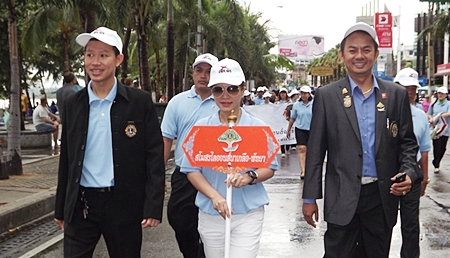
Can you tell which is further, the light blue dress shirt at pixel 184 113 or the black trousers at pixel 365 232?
the light blue dress shirt at pixel 184 113

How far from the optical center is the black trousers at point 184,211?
4.77 meters

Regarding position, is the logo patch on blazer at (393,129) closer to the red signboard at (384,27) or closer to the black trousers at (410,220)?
the black trousers at (410,220)

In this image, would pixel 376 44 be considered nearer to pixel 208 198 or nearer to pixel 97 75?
pixel 208 198

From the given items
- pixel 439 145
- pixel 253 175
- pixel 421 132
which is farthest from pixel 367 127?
pixel 439 145

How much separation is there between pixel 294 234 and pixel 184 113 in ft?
9.56

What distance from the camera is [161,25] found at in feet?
131

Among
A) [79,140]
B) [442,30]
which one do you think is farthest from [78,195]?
[442,30]

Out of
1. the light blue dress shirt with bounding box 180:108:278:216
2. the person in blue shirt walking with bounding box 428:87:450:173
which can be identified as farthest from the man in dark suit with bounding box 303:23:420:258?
the person in blue shirt walking with bounding box 428:87:450:173

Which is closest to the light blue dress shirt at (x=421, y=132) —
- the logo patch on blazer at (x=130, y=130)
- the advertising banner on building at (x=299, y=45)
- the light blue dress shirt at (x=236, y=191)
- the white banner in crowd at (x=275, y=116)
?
the light blue dress shirt at (x=236, y=191)

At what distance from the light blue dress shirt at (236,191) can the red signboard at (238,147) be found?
142mm

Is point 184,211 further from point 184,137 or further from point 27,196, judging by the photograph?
point 27,196

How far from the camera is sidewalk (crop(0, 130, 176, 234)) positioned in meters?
7.68

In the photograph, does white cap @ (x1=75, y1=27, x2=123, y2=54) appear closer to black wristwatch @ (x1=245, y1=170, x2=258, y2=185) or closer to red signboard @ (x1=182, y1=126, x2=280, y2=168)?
red signboard @ (x1=182, y1=126, x2=280, y2=168)

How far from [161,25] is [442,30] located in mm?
17590
